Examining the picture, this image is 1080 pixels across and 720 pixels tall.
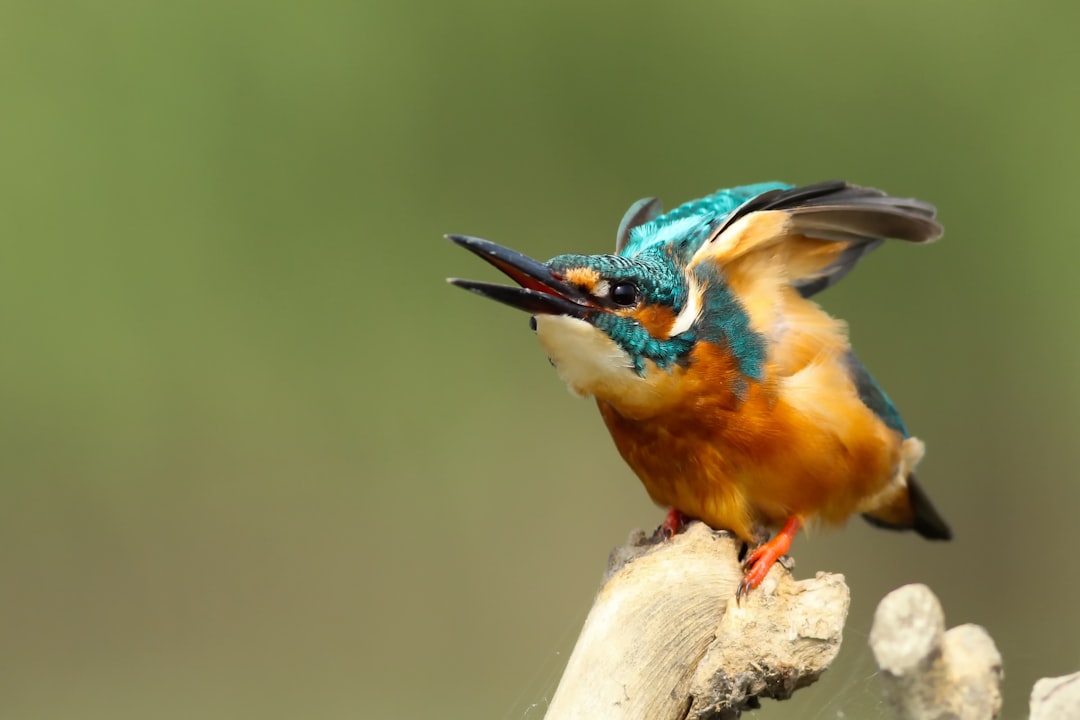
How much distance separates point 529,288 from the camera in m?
1.31

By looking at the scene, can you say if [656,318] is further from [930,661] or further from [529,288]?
[930,661]

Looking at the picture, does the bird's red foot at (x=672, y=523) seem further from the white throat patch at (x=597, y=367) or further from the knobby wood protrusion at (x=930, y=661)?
the knobby wood protrusion at (x=930, y=661)

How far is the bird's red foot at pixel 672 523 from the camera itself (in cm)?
161

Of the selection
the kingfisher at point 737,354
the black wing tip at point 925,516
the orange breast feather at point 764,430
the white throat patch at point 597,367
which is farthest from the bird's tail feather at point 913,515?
the white throat patch at point 597,367

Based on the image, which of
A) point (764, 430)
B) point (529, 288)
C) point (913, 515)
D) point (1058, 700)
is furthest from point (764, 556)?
point (913, 515)

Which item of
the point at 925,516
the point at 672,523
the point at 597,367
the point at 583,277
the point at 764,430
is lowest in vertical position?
the point at 925,516

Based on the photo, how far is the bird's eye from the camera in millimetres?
1352

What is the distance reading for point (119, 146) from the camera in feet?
10.2

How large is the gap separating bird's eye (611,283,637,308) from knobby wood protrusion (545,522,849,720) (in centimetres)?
29

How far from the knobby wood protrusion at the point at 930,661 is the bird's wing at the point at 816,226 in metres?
0.76

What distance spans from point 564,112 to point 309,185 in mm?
693

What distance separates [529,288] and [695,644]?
0.40 metres

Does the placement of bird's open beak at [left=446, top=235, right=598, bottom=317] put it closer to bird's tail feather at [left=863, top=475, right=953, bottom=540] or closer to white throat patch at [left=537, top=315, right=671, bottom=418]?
white throat patch at [left=537, top=315, right=671, bottom=418]

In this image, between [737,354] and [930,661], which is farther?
[737,354]
